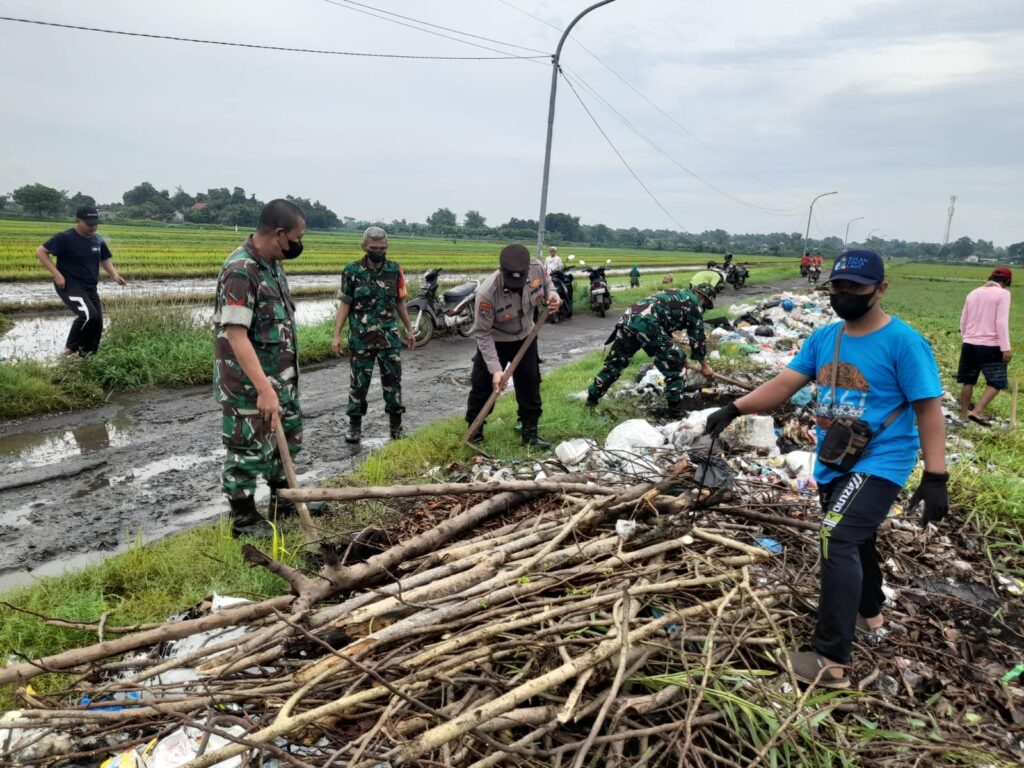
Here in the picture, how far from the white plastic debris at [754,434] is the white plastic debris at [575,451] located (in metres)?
1.14

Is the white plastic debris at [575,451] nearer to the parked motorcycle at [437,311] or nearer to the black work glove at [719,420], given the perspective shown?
the black work glove at [719,420]

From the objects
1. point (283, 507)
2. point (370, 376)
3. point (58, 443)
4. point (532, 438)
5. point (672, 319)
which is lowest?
point (58, 443)

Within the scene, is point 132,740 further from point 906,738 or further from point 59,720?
point 906,738

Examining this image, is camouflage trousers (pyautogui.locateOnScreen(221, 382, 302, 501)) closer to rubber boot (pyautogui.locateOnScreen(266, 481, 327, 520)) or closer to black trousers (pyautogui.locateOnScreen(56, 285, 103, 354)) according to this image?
rubber boot (pyautogui.locateOnScreen(266, 481, 327, 520))

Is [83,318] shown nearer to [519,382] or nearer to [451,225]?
[519,382]

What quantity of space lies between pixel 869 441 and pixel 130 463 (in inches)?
193

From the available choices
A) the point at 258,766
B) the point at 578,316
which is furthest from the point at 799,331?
the point at 258,766

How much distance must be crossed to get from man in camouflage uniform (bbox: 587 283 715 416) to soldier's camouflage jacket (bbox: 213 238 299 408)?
10.6 ft

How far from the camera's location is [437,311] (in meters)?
10.5

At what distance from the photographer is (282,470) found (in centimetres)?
364

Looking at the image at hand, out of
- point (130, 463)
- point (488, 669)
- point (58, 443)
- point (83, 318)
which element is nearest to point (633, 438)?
point (488, 669)

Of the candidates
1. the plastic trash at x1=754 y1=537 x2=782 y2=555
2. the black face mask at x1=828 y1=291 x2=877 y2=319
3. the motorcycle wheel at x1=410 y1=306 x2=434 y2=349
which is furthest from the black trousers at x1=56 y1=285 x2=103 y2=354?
the black face mask at x1=828 y1=291 x2=877 y2=319

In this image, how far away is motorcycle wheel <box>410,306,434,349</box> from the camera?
994 centimetres

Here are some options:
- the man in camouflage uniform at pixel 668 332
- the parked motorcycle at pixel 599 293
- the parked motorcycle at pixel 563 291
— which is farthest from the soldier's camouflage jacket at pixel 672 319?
the parked motorcycle at pixel 599 293
